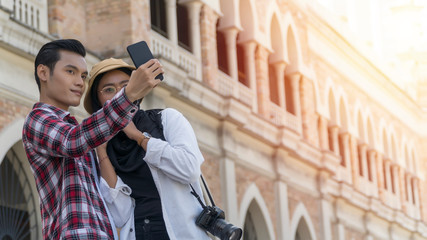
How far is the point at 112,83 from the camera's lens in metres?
3.82

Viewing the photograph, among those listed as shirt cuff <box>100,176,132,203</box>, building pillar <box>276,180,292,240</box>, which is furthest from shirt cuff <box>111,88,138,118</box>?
building pillar <box>276,180,292,240</box>

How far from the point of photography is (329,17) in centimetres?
2575

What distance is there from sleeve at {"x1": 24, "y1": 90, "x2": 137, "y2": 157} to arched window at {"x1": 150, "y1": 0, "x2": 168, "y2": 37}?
12.5 m

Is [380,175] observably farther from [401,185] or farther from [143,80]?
[143,80]

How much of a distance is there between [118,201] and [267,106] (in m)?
15.8

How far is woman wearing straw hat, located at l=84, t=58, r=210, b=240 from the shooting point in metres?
3.60

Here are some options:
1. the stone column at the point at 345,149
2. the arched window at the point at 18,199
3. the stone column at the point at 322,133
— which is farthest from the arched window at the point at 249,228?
the stone column at the point at 345,149

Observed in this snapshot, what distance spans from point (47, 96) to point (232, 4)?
14.9 m

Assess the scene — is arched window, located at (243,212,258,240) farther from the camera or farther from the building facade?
the camera

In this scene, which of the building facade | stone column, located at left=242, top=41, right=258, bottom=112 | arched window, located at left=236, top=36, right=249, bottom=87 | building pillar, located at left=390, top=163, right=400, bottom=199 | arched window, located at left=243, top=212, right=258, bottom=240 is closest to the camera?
the building facade

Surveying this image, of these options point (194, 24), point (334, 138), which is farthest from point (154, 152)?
point (334, 138)

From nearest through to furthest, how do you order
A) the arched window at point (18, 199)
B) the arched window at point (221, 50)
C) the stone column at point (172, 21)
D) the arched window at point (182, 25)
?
1. the arched window at point (18, 199)
2. the stone column at point (172, 21)
3. the arched window at point (182, 25)
4. the arched window at point (221, 50)

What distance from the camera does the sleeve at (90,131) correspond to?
321 centimetres

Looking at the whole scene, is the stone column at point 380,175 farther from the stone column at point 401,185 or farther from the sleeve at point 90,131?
the sleeve at point 90,131
